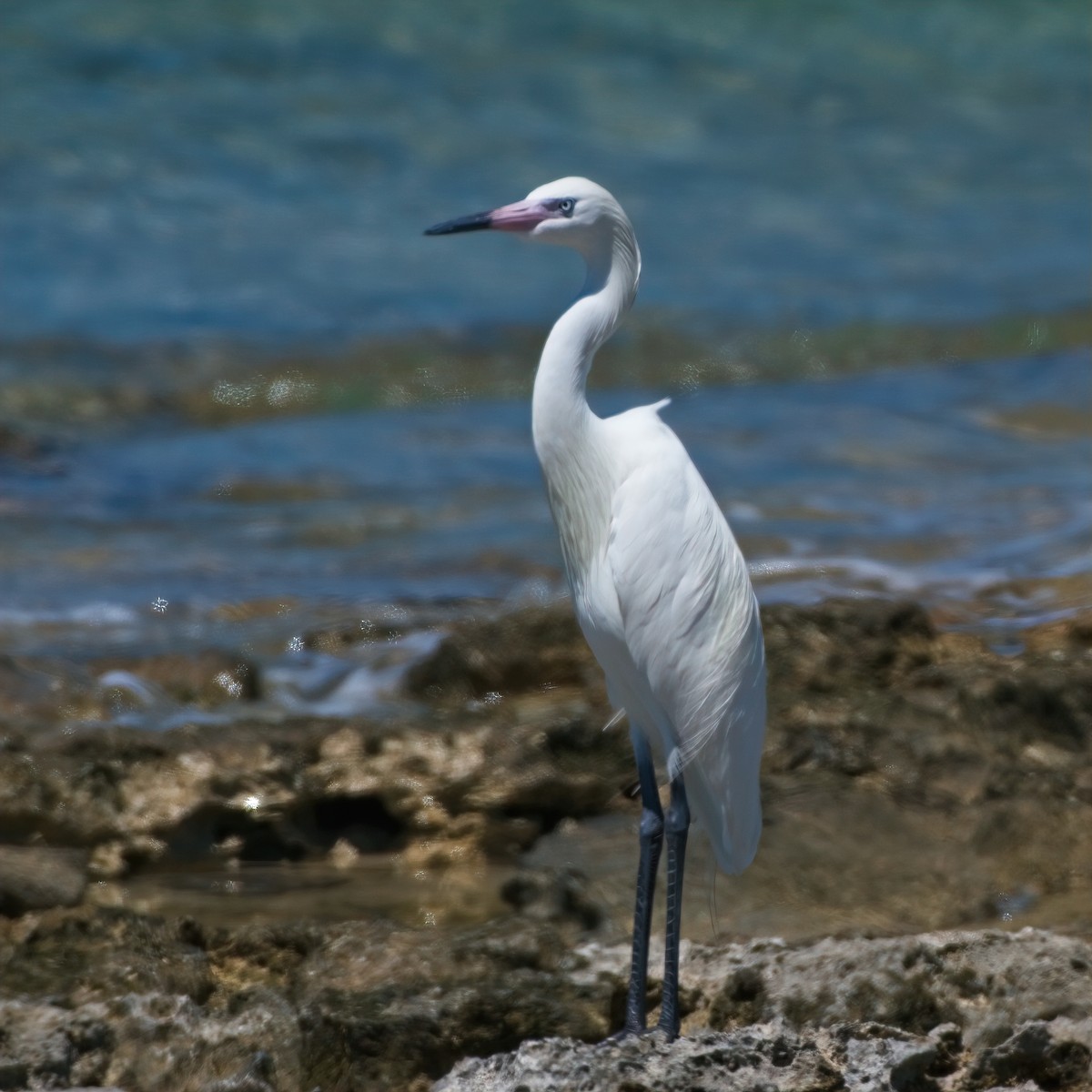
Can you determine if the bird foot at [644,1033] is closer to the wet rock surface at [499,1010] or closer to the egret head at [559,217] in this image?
the wet rock surface at [499,1010]

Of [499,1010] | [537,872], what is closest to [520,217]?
[499,1010]

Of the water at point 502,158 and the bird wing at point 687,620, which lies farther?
the water at point 502,158

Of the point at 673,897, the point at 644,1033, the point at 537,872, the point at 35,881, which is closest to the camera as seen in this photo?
the point at 644,1033

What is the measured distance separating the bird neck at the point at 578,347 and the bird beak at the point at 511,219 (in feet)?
0.41

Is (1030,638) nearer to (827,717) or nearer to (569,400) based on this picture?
(827,717)

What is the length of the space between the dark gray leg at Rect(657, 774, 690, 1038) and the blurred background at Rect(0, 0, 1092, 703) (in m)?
2.59

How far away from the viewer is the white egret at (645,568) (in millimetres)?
3266

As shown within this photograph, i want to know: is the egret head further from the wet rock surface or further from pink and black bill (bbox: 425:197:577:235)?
the wet rock surface

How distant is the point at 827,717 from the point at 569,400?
166 cm

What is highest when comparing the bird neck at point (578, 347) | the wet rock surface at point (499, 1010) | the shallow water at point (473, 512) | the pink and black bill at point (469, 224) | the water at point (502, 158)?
the water at point (502, 158)

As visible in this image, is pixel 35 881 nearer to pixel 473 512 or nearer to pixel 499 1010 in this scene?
pixel 499 1010

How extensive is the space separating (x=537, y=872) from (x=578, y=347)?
4.49ft

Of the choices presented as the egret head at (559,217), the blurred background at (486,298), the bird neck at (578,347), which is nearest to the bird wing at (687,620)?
the bird neck at (578,347)

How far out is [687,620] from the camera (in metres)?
3.27
